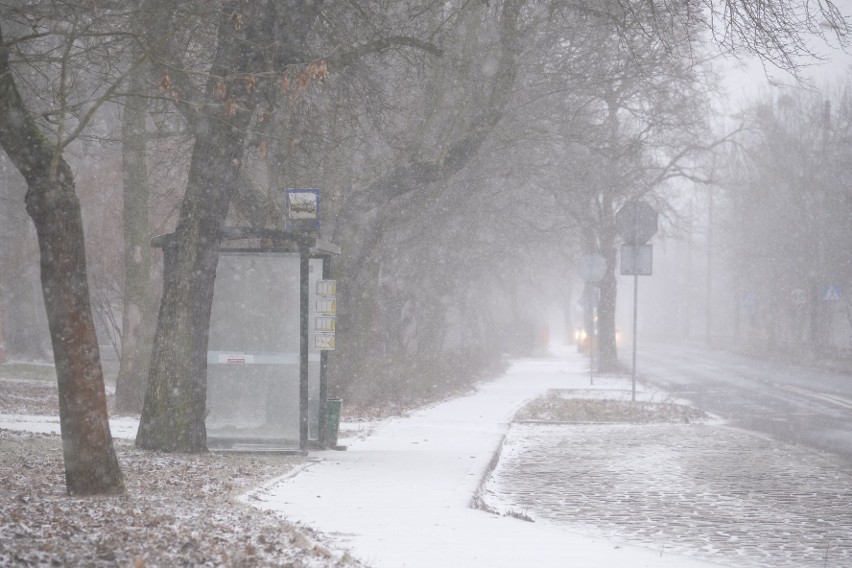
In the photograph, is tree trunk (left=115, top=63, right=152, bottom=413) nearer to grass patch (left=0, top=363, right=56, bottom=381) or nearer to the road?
the road

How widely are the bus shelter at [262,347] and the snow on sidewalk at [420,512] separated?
0.79 metres

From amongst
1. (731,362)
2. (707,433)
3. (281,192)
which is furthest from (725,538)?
(731,362)

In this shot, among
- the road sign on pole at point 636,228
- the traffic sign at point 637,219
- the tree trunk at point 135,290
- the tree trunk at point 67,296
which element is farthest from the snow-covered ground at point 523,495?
the traffic sign at point 637,219

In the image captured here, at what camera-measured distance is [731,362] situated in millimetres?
49250

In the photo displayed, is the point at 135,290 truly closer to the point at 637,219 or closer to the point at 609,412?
the point at 609,412

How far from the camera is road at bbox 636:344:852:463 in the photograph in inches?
739

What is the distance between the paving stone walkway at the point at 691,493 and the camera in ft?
30.1

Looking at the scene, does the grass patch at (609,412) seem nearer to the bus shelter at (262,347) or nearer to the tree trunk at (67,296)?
the bus shelter at (262,347)

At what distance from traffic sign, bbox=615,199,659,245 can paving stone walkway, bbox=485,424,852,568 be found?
6.41 m

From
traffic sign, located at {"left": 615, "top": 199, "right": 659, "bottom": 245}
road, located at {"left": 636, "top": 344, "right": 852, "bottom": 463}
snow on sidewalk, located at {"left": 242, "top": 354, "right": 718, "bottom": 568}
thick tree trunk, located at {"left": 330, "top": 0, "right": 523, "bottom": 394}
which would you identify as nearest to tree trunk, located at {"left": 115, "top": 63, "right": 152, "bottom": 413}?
thick tree trunk, located at {"left": 330, "top": 0, "right": 523, "bottom": 394}

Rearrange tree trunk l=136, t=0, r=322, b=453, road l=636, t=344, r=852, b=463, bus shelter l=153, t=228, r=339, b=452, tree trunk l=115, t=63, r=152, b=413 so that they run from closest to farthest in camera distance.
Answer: tree trunk l=136, t=0, r=322, b=453 → bus shelter l=153, t=228, r=339, b=452 → road l=636, t=344, r=852, b=463 → tree trunk l=115, t=63, r=152, b=413

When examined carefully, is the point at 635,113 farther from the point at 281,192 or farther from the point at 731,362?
the point at 731,362

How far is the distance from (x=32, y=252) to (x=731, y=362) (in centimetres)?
2950

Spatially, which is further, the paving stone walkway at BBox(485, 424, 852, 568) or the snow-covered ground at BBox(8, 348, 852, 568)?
the paving stone walkway at BBox(485, 424, 852, 568)
